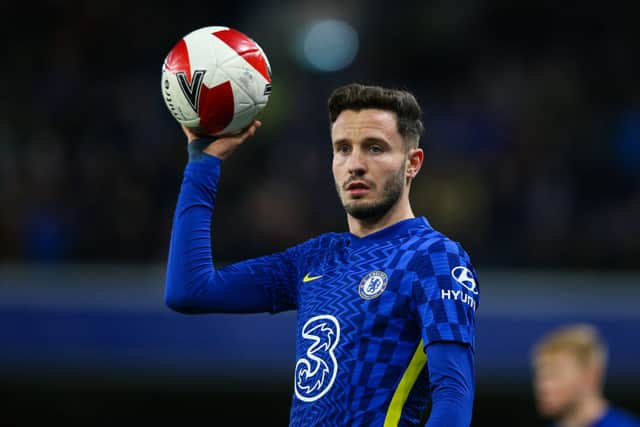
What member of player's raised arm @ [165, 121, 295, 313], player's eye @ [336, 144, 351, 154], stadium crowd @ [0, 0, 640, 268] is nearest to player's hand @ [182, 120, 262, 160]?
player's raised arm @ [165, 121, 295, 313]

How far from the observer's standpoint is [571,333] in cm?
644

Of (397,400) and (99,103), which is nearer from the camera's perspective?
(397,400)

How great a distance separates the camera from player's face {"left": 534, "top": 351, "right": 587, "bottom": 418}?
20.5 ft

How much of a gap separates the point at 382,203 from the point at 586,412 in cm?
352

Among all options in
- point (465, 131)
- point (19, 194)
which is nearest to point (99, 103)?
point (19, 194)

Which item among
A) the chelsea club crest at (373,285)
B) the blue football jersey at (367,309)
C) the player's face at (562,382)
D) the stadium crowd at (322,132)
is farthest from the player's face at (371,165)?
the stadium crowd at (322,132)

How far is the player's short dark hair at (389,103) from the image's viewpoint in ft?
10.8

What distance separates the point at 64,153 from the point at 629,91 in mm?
6016

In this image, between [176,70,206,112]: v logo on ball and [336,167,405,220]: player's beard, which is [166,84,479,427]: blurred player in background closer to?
[336,167,405,220]: player's beard

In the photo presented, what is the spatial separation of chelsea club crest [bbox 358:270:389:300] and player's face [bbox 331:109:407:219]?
0.23m

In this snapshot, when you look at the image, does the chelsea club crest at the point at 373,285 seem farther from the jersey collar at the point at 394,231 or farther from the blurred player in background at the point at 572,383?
the blurred player in background at the point at 572,383

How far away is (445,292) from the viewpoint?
293cm

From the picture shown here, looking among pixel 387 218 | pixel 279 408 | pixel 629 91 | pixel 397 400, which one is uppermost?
pixel 629 91

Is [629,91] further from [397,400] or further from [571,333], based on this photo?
[397,400]
